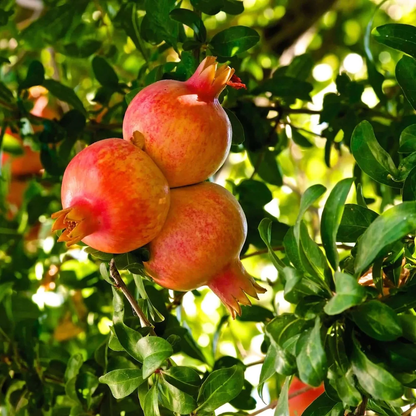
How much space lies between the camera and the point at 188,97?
47 cm

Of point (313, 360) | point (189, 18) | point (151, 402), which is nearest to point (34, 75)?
point (189, 18)

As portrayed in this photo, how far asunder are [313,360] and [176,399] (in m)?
0.17

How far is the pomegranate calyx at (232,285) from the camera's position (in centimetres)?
48

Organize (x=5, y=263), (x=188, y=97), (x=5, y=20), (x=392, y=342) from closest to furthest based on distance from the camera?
(x=392, y=342), (x=188, y=97), (x=5, y=20), (x=5, y=263)

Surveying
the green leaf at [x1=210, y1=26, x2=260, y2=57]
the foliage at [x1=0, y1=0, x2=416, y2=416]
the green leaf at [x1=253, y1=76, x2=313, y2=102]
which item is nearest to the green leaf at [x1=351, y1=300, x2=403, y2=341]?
the foliage at [x1=0, y1=0, x2=416, y2=416]

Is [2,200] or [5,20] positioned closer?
[5,20]

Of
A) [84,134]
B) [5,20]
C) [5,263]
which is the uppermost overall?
[5,20]

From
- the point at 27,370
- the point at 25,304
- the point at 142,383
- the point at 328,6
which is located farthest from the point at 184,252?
the point at 328,6

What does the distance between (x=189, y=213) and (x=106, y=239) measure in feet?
0.23

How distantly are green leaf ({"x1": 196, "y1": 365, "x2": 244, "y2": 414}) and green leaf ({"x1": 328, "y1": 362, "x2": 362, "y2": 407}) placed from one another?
106mm

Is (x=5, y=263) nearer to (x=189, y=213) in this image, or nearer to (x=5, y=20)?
(x=5, y=20)

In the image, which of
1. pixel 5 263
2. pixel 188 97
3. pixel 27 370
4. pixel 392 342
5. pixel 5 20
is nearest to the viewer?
pixel 392 342

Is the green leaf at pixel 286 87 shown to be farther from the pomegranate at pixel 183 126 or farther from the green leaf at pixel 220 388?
the green leaf at pixel 220 388

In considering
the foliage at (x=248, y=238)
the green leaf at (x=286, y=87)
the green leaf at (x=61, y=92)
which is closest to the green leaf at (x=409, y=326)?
the foliage at (x=248, y=238)
